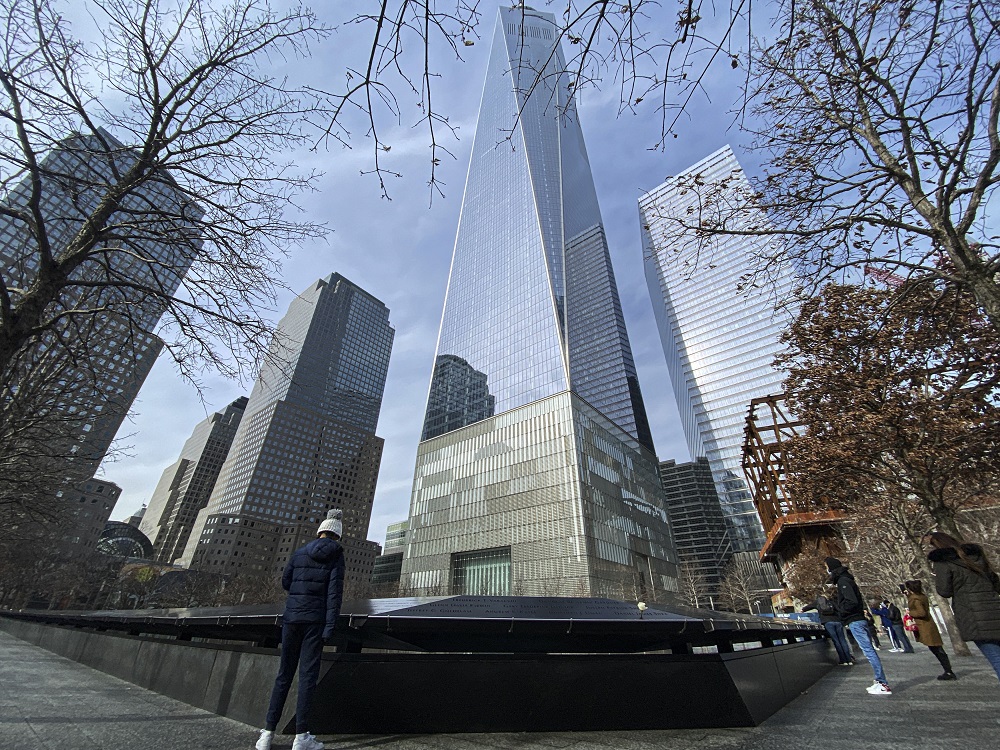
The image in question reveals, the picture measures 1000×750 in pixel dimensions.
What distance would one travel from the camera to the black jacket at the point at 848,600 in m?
6.31

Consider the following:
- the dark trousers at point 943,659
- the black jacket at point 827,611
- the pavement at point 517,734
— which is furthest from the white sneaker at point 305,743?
the black jacket at point 827,611

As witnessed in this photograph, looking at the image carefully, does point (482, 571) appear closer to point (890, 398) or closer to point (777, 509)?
point (777, 509)

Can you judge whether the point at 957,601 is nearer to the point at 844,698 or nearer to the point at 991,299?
the point at 844,698

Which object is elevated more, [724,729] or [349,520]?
[349,520]

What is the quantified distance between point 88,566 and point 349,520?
7236 cm

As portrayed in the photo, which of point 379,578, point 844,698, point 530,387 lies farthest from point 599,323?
point 844,698

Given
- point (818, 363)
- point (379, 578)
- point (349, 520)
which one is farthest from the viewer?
point (349, 520)

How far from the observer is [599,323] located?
334ft

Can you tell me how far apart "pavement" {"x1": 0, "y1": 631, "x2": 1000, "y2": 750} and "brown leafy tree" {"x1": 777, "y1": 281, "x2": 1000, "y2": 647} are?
591 cm

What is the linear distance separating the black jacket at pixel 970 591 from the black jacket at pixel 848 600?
6.00 feet

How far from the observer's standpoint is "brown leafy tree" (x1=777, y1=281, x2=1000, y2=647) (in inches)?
321

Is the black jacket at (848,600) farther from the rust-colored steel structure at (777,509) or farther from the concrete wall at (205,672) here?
the rust-colored steel structure at (777,509)

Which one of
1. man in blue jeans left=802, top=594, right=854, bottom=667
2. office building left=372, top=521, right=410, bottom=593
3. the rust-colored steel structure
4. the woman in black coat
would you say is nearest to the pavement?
the woman in black coat

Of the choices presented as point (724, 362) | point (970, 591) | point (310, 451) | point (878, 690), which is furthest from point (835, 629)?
point (310, 451)
